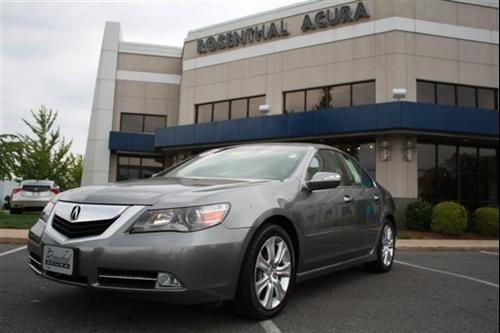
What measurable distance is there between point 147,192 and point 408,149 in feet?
46.9

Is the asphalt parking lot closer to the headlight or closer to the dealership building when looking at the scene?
the headlight

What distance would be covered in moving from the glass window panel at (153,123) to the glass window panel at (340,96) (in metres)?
10.4

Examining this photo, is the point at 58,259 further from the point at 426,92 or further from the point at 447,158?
the point at 447,158

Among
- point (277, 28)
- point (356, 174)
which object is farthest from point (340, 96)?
point (356, 174)

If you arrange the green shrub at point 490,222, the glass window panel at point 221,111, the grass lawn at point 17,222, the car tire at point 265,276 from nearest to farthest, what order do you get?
1. the green shrub at point 490,222
2. the car tire at point 265,276
3. the grass lawn at point 17,222
4. the glass window panel at point 221,111

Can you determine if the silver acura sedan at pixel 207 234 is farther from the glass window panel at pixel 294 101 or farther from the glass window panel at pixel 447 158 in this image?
the glass window panel at pixel 294 101

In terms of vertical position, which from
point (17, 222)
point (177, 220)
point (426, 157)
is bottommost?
point (17, 222)

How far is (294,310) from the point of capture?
154 inches

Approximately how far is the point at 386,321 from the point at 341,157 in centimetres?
217

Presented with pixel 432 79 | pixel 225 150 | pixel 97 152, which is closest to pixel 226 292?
pixel 225 150

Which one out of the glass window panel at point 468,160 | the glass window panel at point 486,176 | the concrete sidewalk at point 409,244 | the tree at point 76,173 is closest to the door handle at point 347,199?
the concrete sidewalk at point 409,244

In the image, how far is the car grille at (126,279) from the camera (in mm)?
3049

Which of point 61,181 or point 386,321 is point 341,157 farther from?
point 61,181

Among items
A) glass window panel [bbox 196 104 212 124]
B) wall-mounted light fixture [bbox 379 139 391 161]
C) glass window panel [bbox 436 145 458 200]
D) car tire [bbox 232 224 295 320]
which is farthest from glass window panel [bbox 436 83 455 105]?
car tire [bbox 232 224 295 320]
